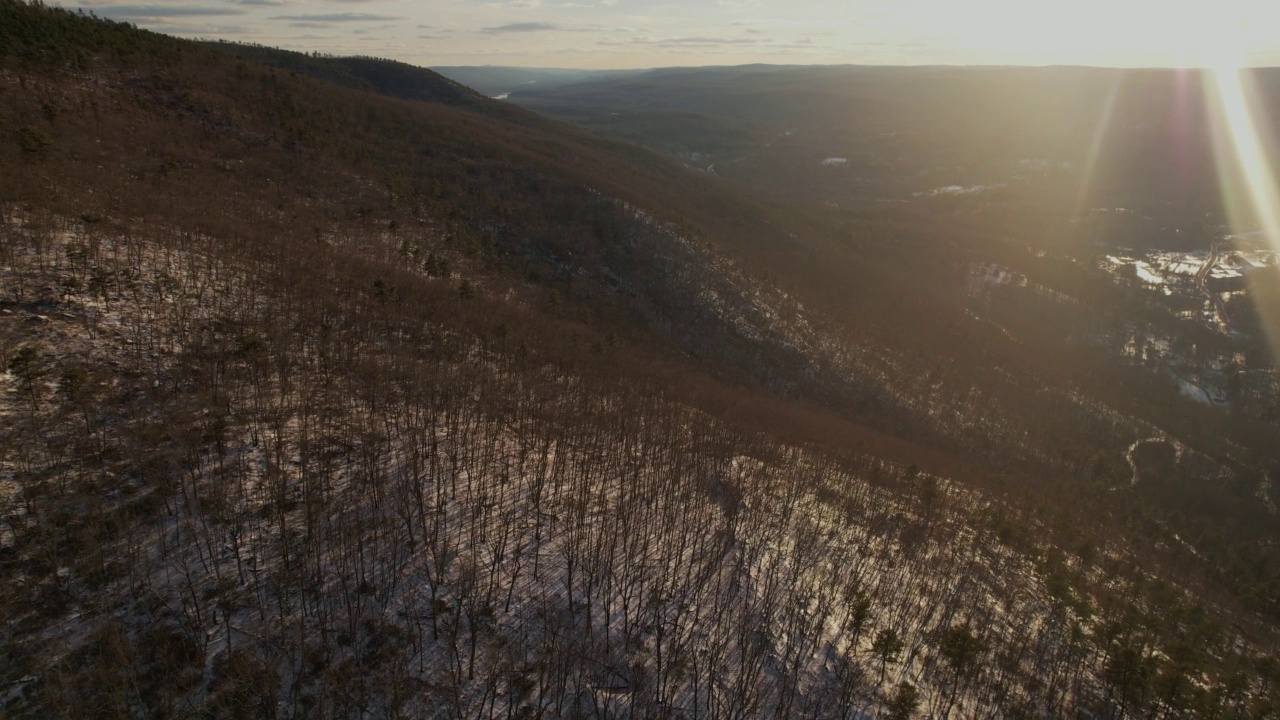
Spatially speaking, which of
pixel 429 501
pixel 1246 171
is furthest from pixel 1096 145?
pixel 429 501

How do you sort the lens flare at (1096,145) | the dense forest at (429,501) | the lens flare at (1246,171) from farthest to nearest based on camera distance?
the lens flare at (1096,145)
the lens flare at (1246,171)
the dense forest at (429,501)

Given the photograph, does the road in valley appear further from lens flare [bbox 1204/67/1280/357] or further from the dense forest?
the dense forest

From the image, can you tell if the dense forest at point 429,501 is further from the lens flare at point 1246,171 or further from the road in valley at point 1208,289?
the lens flare at point 1246,171

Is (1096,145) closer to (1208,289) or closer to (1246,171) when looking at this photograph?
(1246,171)

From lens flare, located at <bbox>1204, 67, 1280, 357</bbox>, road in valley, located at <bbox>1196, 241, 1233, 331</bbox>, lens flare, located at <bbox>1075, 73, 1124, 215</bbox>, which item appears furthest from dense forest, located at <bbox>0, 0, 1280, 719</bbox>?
lens flare, located at <bbox>1075, 73, 1124, 215</bbox>

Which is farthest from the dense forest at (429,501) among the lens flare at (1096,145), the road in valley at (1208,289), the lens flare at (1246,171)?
the lens flare at (1096,145)

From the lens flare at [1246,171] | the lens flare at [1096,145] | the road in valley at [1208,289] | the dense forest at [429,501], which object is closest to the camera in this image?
the dense forest at [429,501]

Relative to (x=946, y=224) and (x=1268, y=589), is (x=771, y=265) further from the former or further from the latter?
(x=946, y=224)

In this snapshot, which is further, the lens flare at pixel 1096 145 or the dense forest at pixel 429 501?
the lens flare at pixel 1096 145
